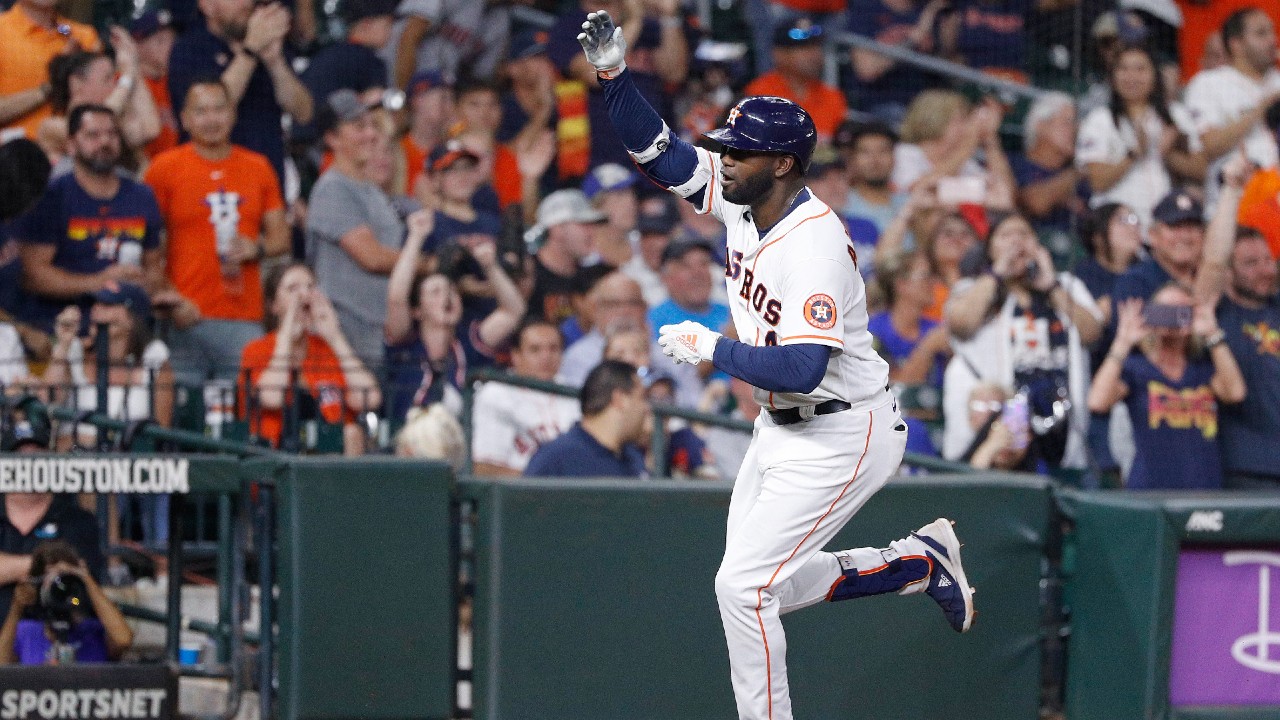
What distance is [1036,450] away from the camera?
706 cm

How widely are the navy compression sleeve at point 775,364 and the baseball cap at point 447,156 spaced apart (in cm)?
401

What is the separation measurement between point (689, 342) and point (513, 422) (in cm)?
305

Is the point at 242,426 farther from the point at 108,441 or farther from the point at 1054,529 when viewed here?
the point at 1054,529

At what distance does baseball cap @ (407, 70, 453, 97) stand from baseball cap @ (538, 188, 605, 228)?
798mm

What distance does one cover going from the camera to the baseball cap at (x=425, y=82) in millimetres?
7965

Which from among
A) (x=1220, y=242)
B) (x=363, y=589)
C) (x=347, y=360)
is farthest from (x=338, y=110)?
(x=1220, y=242)

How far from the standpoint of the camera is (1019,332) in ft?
24.7

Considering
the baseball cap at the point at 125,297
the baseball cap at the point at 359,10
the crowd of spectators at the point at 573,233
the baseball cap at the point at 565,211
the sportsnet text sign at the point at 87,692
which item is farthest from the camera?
the baseball cap at the point at 565,211

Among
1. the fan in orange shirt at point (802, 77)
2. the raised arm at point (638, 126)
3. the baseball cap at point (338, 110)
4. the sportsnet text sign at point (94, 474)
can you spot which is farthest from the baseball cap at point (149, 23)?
the raised arm at point (638, 126)

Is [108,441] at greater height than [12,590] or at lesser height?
greater

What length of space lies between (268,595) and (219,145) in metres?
2.81

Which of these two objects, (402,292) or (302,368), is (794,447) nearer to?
(302,368)

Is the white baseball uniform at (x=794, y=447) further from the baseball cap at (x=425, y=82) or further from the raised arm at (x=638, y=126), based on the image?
the baseball cap at (x=425, y=82)

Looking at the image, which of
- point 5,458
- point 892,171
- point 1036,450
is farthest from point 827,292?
point 892,171
